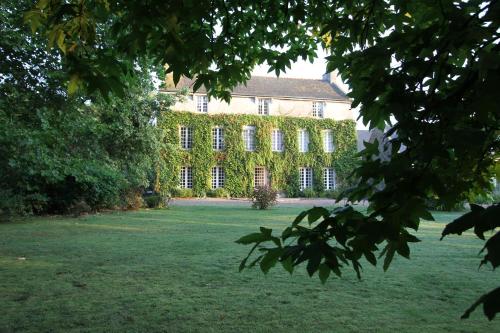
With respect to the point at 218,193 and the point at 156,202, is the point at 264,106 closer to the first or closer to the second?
the point at 218,193

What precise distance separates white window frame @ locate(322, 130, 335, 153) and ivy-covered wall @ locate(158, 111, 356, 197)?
1.15ft

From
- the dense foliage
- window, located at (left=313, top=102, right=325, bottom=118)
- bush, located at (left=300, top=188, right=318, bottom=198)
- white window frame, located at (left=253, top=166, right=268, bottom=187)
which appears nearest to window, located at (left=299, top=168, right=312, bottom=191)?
bush, located at (left=300, top=188, right=318, bottom=198)

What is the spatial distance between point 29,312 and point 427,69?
410 cm

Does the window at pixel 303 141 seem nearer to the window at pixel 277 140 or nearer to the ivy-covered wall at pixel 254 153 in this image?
the ivy-covered wall at pixel 254 153

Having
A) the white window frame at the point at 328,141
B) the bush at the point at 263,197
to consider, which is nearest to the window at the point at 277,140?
the white window frame at the point at 328,141

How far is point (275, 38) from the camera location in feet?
17.4

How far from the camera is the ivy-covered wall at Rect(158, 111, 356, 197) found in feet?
106

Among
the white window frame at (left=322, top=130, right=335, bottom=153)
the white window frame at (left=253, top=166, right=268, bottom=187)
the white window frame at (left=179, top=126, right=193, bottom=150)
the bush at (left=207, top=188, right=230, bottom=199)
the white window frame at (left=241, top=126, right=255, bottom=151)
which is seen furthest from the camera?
the white window frame at (left=322, top=130, right=335, bottom=153)

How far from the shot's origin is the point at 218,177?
109ft

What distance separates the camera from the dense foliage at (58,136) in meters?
7.62

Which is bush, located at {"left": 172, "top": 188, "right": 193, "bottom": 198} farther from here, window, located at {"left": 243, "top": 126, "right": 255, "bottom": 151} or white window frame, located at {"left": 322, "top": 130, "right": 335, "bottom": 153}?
white window frame, located at {"left": 322, "top": 130, "right": 335, "bottom": 153}

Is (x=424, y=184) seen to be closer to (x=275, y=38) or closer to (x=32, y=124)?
(x=275, y=38)

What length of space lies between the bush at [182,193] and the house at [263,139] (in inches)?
21.6

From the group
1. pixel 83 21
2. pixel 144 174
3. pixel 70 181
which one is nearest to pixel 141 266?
pixel 83 21
